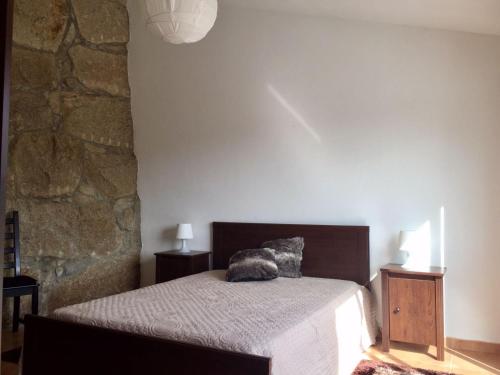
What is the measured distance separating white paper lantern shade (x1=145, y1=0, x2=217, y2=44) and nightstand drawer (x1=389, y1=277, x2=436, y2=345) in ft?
7.10

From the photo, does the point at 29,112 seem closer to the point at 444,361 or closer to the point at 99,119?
the point at 99,119

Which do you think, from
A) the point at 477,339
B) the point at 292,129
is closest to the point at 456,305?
the point at 477,339

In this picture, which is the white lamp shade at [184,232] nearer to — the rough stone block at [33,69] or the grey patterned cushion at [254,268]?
the grey patterned cushion at [254,268]

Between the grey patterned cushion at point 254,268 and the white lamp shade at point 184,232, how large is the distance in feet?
2.50

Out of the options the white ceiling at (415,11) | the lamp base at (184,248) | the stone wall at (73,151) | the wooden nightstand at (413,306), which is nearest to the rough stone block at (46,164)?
the stone wall at (73,151)

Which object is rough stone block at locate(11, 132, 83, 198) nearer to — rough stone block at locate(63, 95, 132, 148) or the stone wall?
the stone wall

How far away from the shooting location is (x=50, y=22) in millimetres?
3838

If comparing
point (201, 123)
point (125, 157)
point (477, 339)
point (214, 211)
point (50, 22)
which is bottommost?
point (477, 339)

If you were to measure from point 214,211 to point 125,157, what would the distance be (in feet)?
3.49

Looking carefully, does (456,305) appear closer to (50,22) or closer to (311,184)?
(311,184)

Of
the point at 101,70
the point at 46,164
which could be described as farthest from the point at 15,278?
the point at 101,70

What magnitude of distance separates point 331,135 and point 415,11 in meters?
1.11

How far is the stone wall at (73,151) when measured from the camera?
12.1 feet

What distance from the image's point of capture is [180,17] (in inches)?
84.7
